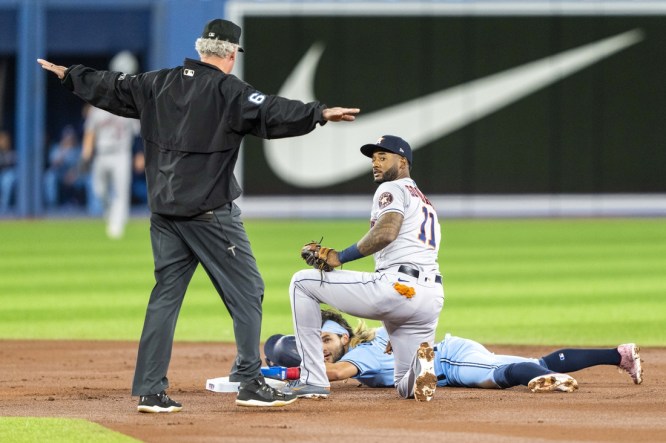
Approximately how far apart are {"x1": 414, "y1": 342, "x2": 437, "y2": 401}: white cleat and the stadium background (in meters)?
20.8

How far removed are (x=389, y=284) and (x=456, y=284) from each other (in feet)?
26.3

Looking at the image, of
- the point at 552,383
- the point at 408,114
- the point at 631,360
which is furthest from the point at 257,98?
the point at 408,114

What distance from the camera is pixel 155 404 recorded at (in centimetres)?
704

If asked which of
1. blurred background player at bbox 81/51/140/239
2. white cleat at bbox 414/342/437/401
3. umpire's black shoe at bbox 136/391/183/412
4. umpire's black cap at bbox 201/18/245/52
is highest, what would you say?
blurred background player at bbox 81/51/140/239

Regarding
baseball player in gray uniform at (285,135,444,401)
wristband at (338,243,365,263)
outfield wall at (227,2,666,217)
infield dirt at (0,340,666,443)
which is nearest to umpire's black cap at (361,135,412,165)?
baseball player in gray uniform at (285,135,444,401)

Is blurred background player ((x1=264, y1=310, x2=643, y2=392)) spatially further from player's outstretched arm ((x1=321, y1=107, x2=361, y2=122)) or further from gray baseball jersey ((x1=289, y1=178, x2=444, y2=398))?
player's outstretched arm ((x1=321, y1=107, x2=361, y2=122))

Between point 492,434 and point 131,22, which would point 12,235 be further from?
point 492,434

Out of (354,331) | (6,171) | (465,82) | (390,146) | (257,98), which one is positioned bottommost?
(354,331)

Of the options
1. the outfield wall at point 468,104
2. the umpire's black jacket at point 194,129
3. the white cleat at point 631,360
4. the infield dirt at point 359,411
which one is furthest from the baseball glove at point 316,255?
the outfield wall at point 468,104

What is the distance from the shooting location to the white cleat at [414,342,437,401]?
284 inches

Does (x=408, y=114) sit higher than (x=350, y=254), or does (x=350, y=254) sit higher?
(x=408, y=114)

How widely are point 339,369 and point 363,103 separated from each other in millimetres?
20795

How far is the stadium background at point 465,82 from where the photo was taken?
28.2 meters

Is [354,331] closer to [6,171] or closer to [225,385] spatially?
[225,385]
